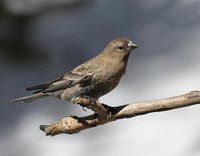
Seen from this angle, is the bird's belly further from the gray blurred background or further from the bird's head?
the gray blurred background

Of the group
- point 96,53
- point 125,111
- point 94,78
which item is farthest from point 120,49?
point 96,53

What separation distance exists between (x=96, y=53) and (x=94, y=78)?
208cm

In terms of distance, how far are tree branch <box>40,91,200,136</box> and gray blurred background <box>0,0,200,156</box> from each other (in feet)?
4.64

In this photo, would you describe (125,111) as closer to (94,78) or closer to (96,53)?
(94,78)

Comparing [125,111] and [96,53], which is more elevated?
[96,53]

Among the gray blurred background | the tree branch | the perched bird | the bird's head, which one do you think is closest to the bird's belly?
the perched bird

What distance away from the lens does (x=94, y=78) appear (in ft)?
9.61

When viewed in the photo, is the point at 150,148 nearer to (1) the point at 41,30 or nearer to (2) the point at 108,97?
(2) the point at 108,97

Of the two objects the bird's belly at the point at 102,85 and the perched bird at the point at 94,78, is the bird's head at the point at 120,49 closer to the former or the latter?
the perched bird at the point at 94,78

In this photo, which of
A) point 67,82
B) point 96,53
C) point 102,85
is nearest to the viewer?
point 102,85

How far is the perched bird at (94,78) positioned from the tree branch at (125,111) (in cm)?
26

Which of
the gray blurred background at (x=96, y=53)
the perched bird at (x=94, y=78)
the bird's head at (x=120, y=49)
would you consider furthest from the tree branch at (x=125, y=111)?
the gray blurred background at (x=96, y=53)

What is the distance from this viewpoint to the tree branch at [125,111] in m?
2.52

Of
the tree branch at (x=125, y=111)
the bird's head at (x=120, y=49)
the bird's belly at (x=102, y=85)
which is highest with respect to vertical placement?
the bird's head at (x=120, y=49)
